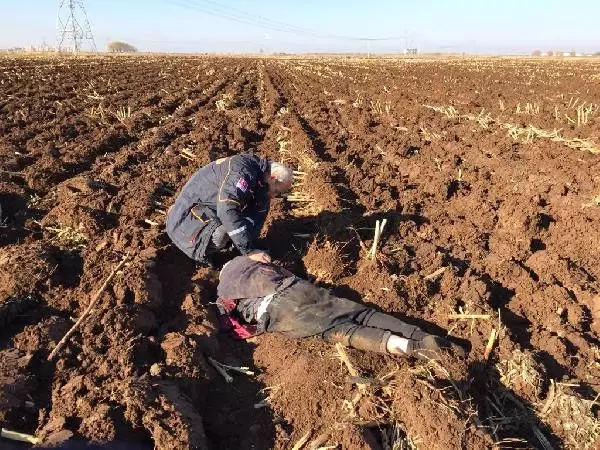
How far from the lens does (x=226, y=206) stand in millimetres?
4699

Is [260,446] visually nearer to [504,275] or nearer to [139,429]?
[139,429]

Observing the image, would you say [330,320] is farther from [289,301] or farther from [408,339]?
[408,339]

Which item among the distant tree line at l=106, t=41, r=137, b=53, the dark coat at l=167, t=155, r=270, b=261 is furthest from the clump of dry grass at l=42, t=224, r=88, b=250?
the distant tree line at l=106, t=41, r=137, b=53

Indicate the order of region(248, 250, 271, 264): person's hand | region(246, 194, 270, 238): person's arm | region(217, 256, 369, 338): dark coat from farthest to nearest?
region(246, 194, 270, 238): person's arm → region(248, 250, 271, 264): person's hand → region(217, 256, 369, 338): dark coat

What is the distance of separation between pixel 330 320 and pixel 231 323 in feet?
2.79

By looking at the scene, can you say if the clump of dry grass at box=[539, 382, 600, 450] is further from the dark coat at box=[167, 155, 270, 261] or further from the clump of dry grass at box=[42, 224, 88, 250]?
the clump of dry grass at box=[42, 224, 88, 250]

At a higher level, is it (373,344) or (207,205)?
(207,205)

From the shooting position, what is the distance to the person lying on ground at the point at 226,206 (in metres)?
4.70

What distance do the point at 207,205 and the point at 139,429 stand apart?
239 centimetres

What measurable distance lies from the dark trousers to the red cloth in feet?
0.68

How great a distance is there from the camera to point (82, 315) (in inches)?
159

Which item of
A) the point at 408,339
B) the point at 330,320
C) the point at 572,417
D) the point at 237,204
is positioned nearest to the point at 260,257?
the point at 237,204

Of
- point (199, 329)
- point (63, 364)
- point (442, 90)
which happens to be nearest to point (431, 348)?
point (199, 329)

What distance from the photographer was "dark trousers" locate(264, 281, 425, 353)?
3797 mm
